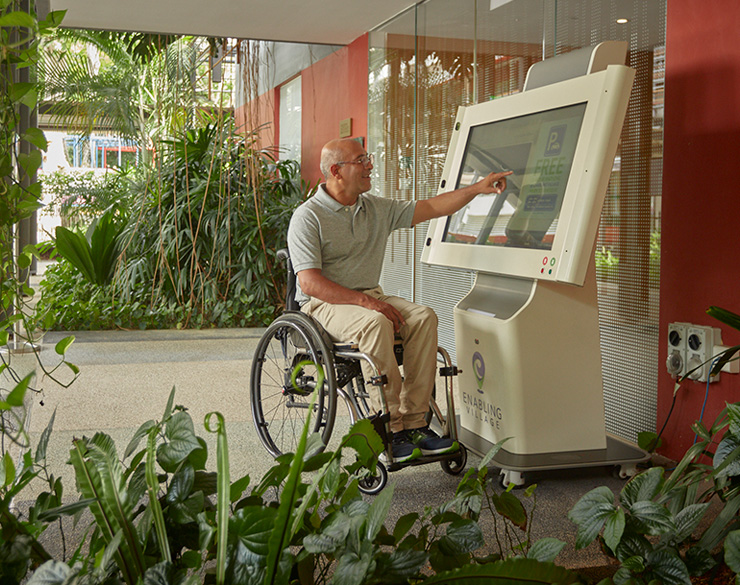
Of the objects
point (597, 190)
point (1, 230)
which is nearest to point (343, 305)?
point (597, 190)

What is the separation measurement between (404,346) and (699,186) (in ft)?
3.89

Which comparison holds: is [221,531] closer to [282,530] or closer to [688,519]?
[282,530]

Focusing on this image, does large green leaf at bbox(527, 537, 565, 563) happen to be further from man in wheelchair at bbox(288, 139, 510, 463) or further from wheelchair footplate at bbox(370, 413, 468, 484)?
man in wheelchair at bbox(288, 139, 510, 463)

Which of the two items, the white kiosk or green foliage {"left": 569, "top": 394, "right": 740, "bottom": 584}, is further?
the white kiosk

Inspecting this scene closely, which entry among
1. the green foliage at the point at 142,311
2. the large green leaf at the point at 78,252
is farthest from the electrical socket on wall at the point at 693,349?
the large green leaf at the point at 78,252

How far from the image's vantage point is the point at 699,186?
2.83 meters

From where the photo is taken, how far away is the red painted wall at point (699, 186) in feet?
8.86

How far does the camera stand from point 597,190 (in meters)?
2.38

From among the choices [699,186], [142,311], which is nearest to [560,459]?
[699,186]

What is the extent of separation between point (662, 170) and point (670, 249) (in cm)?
30

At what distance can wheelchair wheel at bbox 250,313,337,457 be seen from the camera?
257 centimetres

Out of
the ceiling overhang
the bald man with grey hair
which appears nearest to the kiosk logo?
the bald man with grey hair

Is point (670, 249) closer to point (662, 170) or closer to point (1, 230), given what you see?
point (662, 170)

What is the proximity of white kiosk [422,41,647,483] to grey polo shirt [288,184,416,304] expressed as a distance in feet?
1.14
